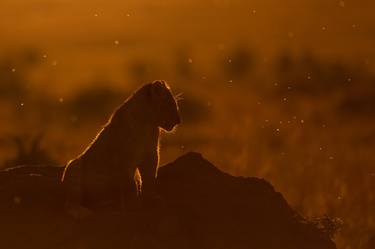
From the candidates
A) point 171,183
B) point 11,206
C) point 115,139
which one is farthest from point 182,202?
point 11,206

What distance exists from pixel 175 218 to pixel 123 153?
1.15m

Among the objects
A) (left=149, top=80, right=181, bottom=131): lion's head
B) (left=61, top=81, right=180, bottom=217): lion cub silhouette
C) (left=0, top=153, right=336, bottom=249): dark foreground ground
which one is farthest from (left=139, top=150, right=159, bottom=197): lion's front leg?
(left=149, top=80, right=181, bottom=131): lion's head

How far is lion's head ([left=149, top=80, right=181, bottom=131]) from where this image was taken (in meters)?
12.3

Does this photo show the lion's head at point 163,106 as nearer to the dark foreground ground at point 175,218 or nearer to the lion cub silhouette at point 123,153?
the lion cub silhouette at point 123,153

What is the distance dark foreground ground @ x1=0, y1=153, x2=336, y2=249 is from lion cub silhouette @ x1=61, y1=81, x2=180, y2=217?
314 mm

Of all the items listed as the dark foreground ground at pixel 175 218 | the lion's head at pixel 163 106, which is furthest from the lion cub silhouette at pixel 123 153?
the dark foreground ground at pixel 175 218

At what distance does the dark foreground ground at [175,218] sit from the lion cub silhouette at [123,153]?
314mm

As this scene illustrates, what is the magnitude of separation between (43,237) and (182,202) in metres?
2.23

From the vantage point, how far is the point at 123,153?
12.2 m

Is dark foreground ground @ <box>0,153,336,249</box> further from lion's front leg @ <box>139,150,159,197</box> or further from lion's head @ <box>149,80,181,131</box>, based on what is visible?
lion's head @ <box>149,80,181,131</box>

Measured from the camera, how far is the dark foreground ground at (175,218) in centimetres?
1177

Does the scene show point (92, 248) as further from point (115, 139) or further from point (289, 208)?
point (289, 208)

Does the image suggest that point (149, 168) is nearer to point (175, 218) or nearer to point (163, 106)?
point (175, 218)

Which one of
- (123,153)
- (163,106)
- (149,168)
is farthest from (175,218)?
(163,106)
